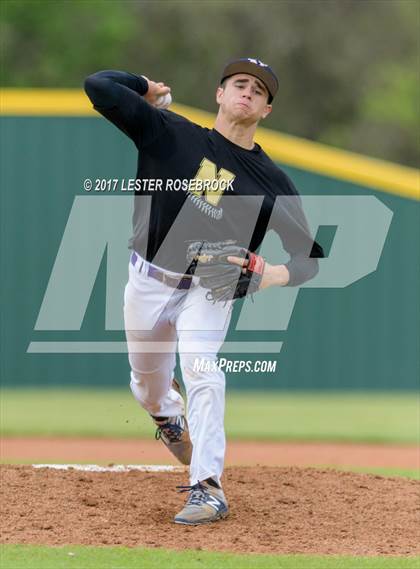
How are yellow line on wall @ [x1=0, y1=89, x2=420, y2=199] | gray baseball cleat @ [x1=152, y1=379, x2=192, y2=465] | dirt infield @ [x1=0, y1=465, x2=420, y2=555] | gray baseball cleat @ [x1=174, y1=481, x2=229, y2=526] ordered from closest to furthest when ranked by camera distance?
dirt infield @ [x1=0, y1=465, x2=420, y2=555]
gray baseball cleat @ [x1=174, y1=481, x2=229, y2=526]
gray baseball cleat @ [x1=152, y1=379, x2=192, y2=465]
yellow line on wall @ [x1=0, y1=89, x2=420, y2=199]

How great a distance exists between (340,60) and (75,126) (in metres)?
25.6

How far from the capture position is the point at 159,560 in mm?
4746

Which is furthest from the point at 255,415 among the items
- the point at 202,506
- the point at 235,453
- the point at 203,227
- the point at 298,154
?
the point at 202,506

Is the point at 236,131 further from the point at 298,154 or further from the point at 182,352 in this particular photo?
the point at 298,154

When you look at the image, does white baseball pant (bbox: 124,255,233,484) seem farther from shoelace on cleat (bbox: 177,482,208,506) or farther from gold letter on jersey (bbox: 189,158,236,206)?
gold letter on jersey (bbox: 189,158,236,206)

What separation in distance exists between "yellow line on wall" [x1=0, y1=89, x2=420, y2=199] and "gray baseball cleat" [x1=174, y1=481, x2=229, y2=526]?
22.0ft

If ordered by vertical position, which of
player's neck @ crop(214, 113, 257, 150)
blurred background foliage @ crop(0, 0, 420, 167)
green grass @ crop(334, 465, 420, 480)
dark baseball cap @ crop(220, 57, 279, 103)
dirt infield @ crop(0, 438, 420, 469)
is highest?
blurred background foliage @ crop(0, 0, 420, 167)

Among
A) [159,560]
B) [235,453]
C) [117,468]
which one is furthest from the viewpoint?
[235,453]

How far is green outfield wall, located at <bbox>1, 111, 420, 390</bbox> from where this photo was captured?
11.8 m

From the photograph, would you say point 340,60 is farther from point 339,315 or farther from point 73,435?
point 73,435

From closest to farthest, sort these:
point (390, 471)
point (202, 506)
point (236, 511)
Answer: point (202, 506), point (236, 511), point (390, 471)

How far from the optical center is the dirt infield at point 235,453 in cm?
852

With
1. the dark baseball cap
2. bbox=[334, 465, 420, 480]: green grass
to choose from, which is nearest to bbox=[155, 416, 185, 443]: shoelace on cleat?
bbox=[334, 465, 420, 480]: green grass

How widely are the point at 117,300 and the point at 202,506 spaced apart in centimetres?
645
